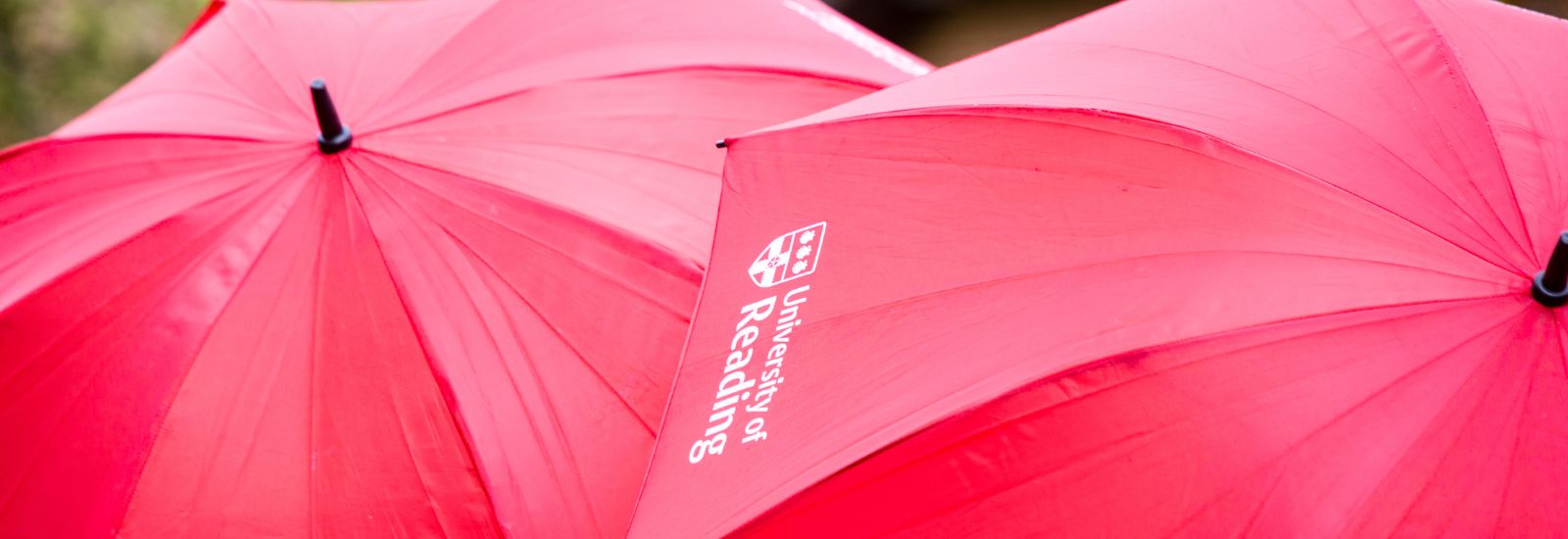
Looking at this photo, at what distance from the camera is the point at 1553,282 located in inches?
72.9

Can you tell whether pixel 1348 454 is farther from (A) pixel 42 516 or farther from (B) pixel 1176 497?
(A) pixel 42 516

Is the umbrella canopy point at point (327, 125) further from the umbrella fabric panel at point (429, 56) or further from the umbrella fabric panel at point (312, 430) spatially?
the umbrella fabric panel at point (312, 430)

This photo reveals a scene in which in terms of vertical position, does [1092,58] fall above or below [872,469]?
above

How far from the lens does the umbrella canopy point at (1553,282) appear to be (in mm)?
1825

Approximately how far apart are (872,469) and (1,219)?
1764 millimetres

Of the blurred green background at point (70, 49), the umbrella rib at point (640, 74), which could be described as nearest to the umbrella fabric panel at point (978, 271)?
the umbrella rib at point (640, 74)

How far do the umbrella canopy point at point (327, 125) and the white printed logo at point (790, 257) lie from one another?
861 mm

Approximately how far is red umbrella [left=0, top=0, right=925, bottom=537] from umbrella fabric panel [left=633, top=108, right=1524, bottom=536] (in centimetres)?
28

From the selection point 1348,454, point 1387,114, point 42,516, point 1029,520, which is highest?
point 1387,114

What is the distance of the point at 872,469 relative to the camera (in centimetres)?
202

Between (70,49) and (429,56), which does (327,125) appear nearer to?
(429,56)

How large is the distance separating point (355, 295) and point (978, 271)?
113cm

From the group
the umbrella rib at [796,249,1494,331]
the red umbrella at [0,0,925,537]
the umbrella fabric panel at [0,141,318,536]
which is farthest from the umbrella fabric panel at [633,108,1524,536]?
the umbrella fabric panel at [0,141,318,536]

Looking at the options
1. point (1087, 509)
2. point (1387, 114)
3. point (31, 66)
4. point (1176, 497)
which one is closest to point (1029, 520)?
point (1087, 509)
